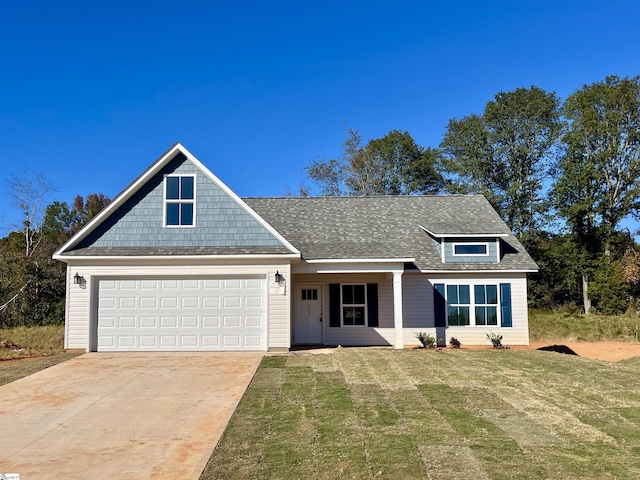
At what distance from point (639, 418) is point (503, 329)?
10.0 meters

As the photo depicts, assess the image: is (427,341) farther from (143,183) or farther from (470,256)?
(143,183)

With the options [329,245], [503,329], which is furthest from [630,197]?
[329,245]

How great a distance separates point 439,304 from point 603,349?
7373mm

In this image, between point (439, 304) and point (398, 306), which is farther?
point (439, 304)

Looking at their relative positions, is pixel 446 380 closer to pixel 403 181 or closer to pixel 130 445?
pixel 130 445

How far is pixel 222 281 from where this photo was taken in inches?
572

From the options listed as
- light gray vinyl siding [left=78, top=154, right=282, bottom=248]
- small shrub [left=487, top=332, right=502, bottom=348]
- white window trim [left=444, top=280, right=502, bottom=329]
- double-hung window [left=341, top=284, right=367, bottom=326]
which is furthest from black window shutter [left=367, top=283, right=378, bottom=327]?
light gray vinyl siding [left=78, top=154, right=282, bottom=248]

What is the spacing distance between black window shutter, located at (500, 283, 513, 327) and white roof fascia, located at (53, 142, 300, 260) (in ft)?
25.8

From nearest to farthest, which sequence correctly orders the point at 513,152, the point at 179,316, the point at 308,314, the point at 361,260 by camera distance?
the point at 179,316 → the point at 361,260 → the point at 308,314 → the point at 513,152

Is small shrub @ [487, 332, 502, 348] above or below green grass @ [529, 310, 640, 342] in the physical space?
above

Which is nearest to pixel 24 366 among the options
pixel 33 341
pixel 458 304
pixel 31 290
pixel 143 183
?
pixel 33 341

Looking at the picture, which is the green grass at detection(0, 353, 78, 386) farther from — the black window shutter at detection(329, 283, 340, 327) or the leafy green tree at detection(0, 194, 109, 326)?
the leafy green tree at detection(0, 194, 109, 326)

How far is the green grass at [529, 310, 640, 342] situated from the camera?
21641mm

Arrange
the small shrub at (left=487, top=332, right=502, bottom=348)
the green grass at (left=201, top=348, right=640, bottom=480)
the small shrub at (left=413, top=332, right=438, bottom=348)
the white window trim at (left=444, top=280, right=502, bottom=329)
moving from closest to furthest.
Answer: the green grass at (left=201, top=348, right=640, bottom=480) → the small shrub at (left=413, top=332, right=438, bottom=348) → the small shrub at (left=487, top=332, right=502, bottom=348) → the white window trim at (left=444, top=280, right=502, bottom=329)
